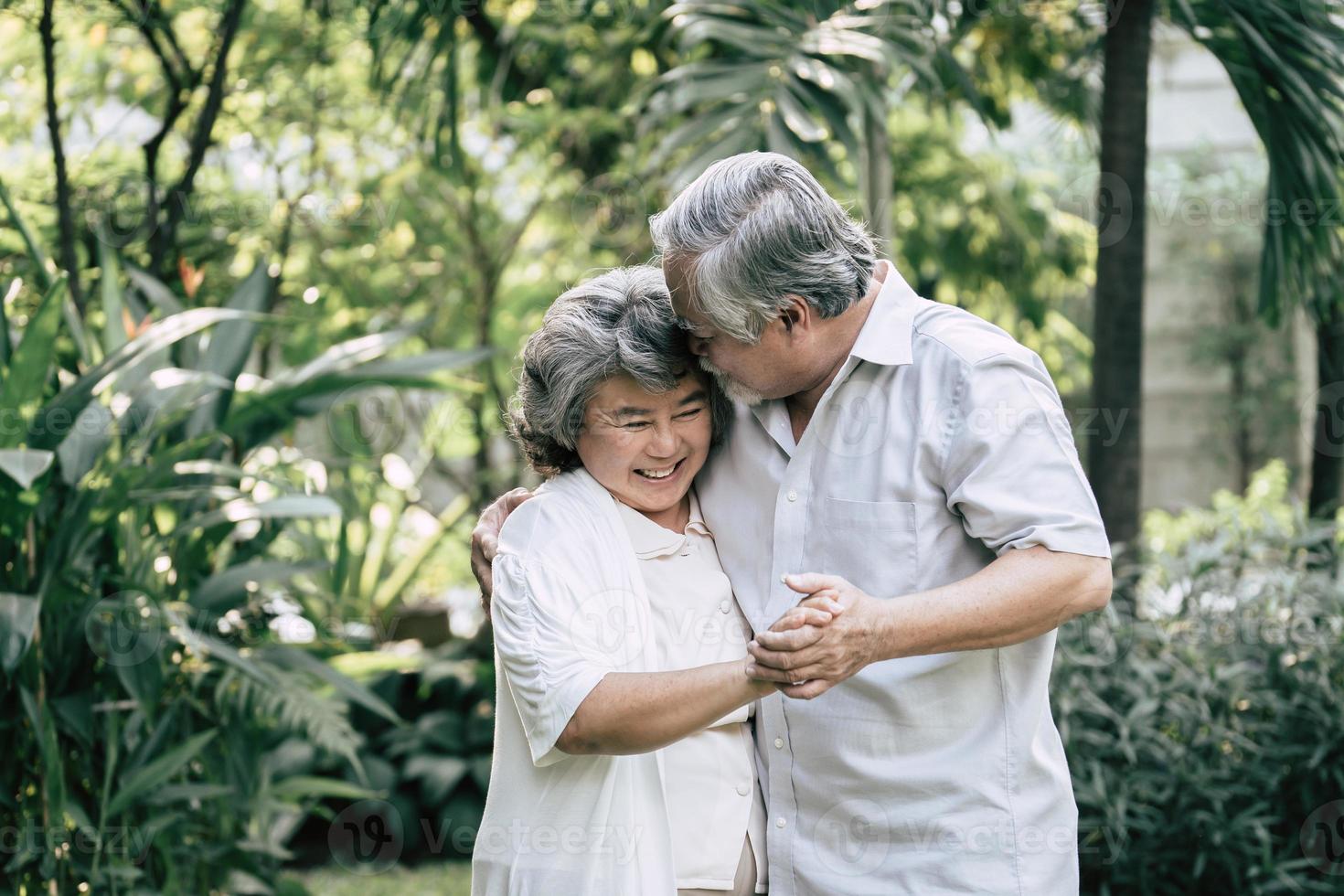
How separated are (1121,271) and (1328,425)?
1109 mm

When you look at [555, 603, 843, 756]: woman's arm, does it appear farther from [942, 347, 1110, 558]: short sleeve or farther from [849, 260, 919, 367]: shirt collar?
[849, 260, 919, 367]: shirt collar

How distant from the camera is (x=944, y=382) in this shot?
5.91 feet

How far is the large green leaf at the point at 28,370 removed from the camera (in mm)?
2988

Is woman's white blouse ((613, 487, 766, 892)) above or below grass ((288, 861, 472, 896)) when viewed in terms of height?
above

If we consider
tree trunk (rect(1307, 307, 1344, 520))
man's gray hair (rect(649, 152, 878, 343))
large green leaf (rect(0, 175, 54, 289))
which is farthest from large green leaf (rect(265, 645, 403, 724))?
tree trunk (rect(1307, 307, 1344, 520))

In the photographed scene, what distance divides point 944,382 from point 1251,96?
2532mm

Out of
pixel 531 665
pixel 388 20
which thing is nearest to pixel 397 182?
pixel 388 20

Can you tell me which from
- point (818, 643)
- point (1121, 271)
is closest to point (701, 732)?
point (818, 643)

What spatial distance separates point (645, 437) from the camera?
194 centimetres

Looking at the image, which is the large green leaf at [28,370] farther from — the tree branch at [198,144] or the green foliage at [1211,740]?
the green foliage at [1211,740]

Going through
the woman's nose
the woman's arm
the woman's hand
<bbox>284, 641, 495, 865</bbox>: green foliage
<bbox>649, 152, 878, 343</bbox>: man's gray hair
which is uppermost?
<bbox>649, 152, 878, 343</bbox>: man's gray hair

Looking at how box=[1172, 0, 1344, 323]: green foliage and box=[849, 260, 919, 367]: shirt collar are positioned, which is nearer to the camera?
box=[849, 260, 919, 367]: shirt collar

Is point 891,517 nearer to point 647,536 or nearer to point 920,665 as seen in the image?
point 920,665

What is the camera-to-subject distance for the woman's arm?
1.62 metres
